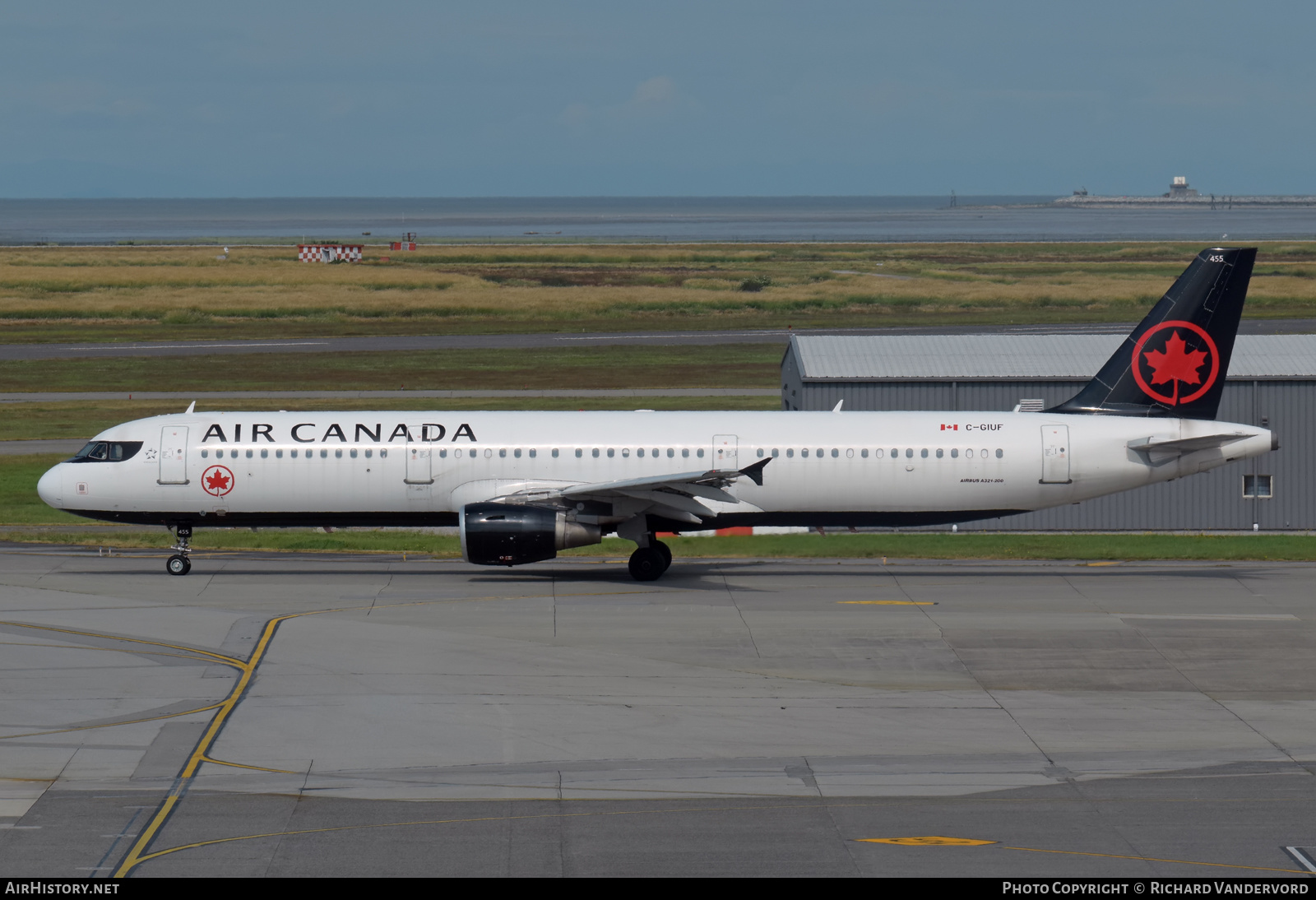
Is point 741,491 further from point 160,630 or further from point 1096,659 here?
point 160,630

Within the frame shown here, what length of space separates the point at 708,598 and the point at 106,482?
52.2ft

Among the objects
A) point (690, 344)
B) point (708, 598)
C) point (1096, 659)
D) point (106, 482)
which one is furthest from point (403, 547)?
point (690, 344)

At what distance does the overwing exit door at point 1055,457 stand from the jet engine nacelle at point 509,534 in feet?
40.5

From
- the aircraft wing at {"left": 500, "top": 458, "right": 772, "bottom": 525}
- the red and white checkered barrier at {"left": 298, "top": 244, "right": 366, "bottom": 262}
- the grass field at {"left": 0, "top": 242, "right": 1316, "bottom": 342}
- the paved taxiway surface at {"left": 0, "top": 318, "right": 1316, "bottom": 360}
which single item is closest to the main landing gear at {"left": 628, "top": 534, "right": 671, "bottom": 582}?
the aircraft wing at {"left": 500, "top": 458, "right": 772, "bottom": 525}

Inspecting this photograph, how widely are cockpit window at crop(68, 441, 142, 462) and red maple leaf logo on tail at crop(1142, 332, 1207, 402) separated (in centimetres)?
2661

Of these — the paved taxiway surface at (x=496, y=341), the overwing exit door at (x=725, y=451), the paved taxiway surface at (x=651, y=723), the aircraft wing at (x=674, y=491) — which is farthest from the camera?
the paved taxiway surface at (x=496, y=341)

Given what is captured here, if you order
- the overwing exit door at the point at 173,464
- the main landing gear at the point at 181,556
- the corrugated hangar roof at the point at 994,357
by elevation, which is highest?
the corrugated hangar roof at the point at 994,357

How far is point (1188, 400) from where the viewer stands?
38094 millimetres

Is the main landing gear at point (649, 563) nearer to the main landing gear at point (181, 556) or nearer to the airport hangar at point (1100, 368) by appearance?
the main landing gear at point (181, 556)

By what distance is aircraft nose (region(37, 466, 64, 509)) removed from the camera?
3753 centimetres

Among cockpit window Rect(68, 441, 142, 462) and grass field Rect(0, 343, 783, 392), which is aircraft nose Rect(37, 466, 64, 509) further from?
grass field Rect(0, 343, 783, 392)

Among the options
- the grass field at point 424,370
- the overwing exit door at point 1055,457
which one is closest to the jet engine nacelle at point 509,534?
the overwing exit door at point 1055,457

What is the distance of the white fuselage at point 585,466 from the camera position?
123 ft

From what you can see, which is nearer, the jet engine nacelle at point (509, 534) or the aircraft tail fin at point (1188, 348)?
the jet engine nacelle at point (509, 534)
